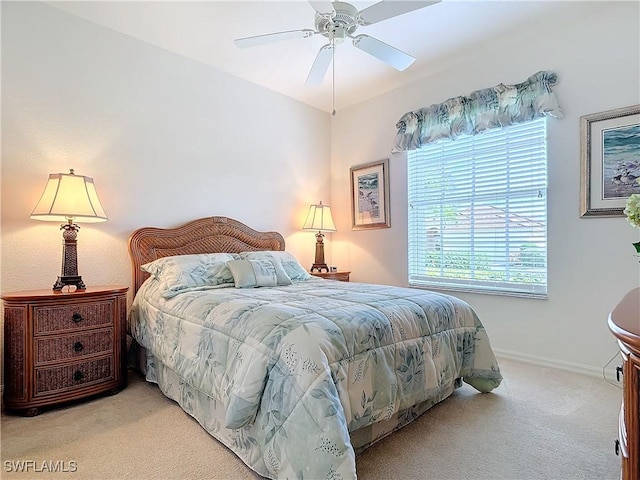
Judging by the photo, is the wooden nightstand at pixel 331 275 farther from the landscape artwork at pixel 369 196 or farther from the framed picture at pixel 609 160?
the framed picture at pixel 609 160

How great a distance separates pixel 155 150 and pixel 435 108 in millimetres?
2740

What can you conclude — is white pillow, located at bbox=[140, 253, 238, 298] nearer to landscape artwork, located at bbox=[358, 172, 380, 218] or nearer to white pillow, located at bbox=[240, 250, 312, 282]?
white pillow, located at bbox=[240, 250, 312, 282]

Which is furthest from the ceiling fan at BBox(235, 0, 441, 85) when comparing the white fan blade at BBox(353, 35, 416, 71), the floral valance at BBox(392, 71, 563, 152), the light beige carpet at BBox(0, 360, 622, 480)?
the light beige carpet at BBox(0, 360, 622, 480)

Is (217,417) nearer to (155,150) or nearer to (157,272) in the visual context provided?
(157,272)

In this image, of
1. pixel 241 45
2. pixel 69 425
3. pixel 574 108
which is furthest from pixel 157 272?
pixel 574 108

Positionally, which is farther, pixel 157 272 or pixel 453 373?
pixel 157 272

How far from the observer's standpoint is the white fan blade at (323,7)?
2.00m

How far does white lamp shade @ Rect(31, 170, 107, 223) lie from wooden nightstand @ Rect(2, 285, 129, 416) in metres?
0.51

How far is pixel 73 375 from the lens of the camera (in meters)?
2.28

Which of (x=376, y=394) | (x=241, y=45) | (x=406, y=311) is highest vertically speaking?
(x=241, y=45)

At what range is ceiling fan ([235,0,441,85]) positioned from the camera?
6.63 ft

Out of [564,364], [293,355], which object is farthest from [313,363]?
[564,364]

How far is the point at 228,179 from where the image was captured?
373 cm

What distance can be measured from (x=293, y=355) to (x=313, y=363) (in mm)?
96
